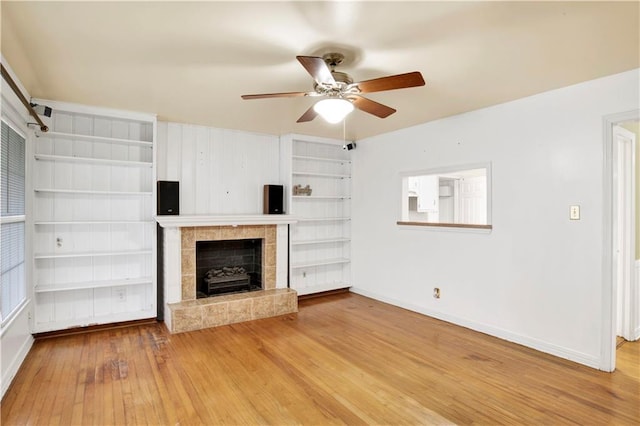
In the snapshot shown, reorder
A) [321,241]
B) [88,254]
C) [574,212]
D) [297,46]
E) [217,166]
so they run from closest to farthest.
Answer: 1. [297,46]
2. [574,212]
3. [88,254]
4. [217,166]
5. [321,241]

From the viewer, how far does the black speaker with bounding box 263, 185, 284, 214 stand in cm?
486

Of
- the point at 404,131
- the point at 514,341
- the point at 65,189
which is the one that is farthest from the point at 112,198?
the point at 514,341

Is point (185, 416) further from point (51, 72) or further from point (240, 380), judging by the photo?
point (51, 72)

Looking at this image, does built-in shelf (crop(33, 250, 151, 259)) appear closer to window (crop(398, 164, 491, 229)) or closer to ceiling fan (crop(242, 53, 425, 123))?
ceiling fan (crop(242, 53, 425, 123))

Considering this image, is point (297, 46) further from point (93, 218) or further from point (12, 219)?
point (93, 218)

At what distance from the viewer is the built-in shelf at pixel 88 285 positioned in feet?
11.5

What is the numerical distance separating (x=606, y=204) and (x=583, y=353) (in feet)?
4.23

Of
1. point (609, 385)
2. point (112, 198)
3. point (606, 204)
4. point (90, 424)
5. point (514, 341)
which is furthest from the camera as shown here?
point (112, 198)

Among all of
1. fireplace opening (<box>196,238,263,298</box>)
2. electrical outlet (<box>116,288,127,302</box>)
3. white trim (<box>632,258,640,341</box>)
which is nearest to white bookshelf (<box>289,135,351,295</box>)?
fireplace opening (<box>196,238,263,298</box>)

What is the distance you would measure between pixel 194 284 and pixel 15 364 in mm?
1717

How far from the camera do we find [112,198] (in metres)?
4.01

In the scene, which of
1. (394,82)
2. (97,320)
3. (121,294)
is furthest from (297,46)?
(97,320)

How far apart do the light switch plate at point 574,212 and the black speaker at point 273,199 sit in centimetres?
336

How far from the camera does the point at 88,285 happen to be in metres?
3.70
